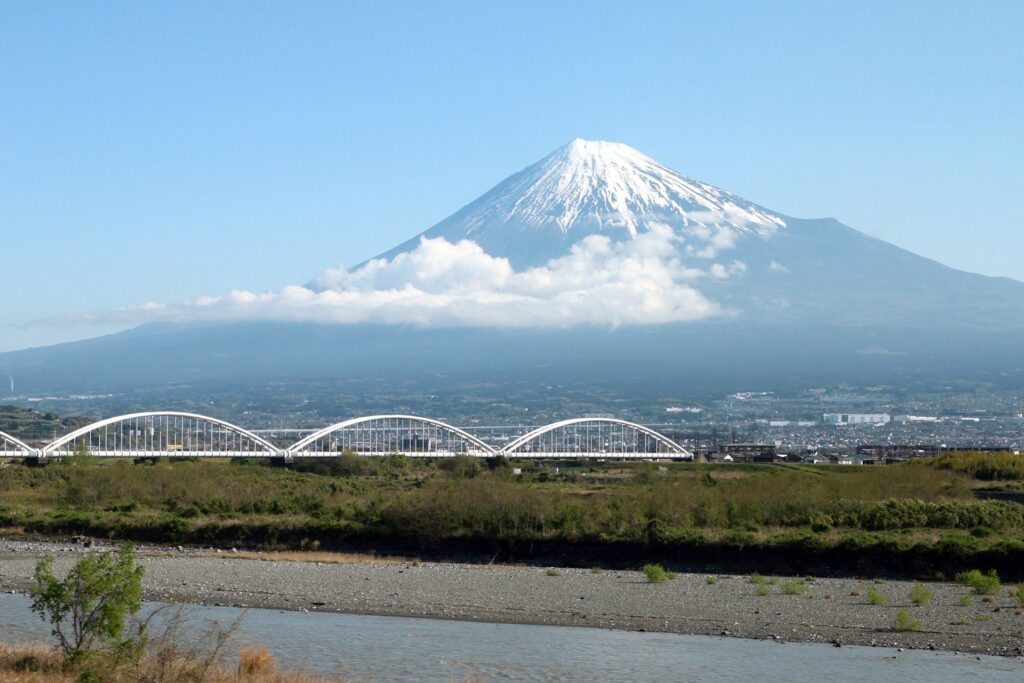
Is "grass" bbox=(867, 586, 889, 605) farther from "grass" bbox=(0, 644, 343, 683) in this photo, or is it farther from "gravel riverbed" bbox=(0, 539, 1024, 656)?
"grass" bbox=(0, 644, 343, 683)

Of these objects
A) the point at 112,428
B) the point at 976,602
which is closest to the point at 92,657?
the point at 976,602

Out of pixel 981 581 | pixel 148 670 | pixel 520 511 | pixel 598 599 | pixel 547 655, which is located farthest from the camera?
pixel 520 511

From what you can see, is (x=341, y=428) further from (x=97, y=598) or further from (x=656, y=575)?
(x=97, y=598)

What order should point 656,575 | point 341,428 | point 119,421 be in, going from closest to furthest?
point 656,575, point 119,421, point 341,428

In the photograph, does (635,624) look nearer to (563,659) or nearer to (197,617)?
(563,659)

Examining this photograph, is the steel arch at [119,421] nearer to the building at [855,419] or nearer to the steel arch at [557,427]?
the steel arch at [557,427]

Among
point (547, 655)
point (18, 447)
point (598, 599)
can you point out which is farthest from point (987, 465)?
point (18, 447)
